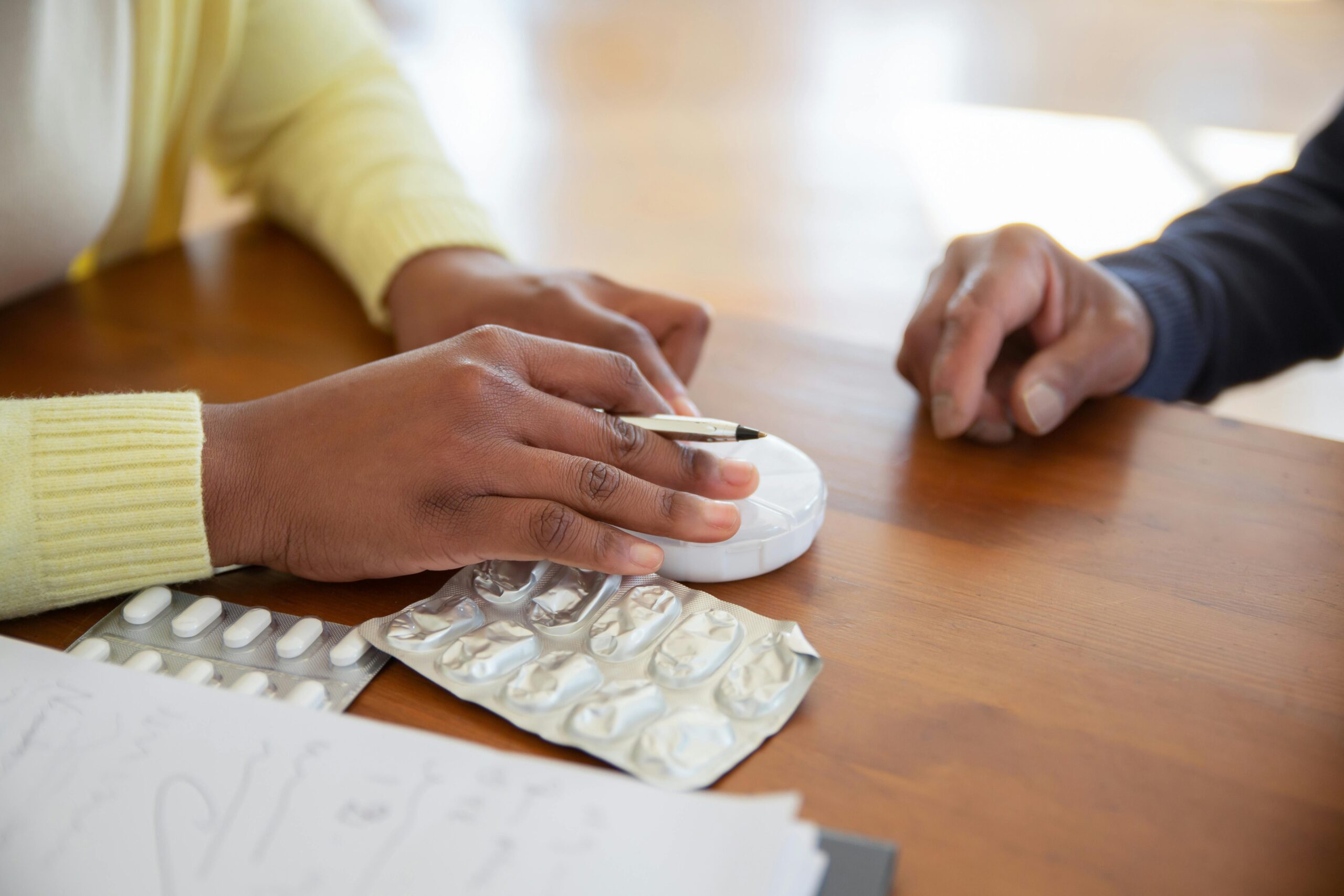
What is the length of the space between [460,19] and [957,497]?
13.6 feet

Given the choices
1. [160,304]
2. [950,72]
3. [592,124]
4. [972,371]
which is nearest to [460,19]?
[592,124]

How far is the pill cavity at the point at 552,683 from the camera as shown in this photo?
1.43 ft

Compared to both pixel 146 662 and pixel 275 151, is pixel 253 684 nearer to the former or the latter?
pixel 146 662

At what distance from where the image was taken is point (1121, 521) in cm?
60

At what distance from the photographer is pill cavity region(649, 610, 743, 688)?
1.48ft

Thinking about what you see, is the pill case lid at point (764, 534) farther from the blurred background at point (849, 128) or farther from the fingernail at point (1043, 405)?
the blurred background at point (849, 128)

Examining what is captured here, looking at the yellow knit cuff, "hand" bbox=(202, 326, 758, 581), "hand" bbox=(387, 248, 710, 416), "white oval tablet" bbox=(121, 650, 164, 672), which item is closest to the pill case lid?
"hand" bbox=(202, 326, 758, 581)

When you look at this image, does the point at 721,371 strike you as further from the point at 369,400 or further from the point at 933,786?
the point at 933,786

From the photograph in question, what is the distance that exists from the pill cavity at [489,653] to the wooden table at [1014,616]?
0.02 metres

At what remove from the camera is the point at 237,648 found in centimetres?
48

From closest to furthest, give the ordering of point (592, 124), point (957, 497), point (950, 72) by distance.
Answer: point (957, 497) < point (592, 124) < point (950, 72)

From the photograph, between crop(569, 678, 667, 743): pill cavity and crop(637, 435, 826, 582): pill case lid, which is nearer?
crop(569, 678, 667, 743): pill cavity

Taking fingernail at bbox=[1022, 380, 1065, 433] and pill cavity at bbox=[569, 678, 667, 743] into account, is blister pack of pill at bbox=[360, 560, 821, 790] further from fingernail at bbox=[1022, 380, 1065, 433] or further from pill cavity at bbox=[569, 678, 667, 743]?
fingernail at bbox=[1022, 380, 1065, 433]

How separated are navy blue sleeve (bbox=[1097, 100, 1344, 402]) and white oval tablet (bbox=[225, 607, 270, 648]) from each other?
699 millimetres
